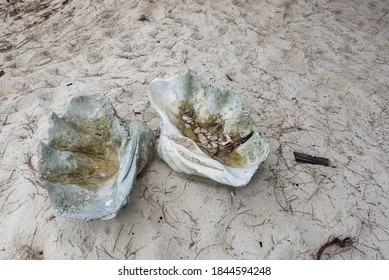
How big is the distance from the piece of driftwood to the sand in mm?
39

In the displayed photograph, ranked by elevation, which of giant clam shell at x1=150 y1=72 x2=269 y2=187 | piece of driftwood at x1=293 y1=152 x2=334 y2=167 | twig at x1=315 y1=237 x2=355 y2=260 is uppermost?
giant clam shell at x1=150 y1=72 x2=269 y2=187

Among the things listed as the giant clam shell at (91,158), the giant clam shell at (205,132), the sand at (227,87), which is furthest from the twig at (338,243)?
the giant clam shell at (91,158)

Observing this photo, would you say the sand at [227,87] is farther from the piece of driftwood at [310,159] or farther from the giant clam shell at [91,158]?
the giant clam shell at [91,158]

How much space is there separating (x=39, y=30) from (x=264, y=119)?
2402 millimetres

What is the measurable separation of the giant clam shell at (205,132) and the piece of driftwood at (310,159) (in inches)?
15.5

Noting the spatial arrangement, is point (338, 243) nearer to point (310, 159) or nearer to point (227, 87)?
point (310, 159)

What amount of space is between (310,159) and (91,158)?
4.35 feet

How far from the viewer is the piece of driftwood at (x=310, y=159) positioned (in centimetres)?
229

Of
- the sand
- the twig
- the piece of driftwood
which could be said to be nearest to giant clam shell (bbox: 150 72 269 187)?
the sand

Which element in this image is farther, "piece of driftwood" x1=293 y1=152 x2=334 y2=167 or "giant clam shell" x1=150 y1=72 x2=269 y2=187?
"piece of driftwood" x1=293 y1=152 x2=334 y2=167

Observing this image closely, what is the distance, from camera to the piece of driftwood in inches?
90.3

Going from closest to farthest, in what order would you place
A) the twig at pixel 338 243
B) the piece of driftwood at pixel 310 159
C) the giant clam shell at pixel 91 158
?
the giant clam shell at pixel 91 158, the twig at pixel 338 243, the piece of driftwood at pixel 310 159

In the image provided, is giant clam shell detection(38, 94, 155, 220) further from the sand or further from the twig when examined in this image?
the twig

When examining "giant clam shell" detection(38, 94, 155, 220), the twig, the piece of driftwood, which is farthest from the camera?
the piece of driftwood
